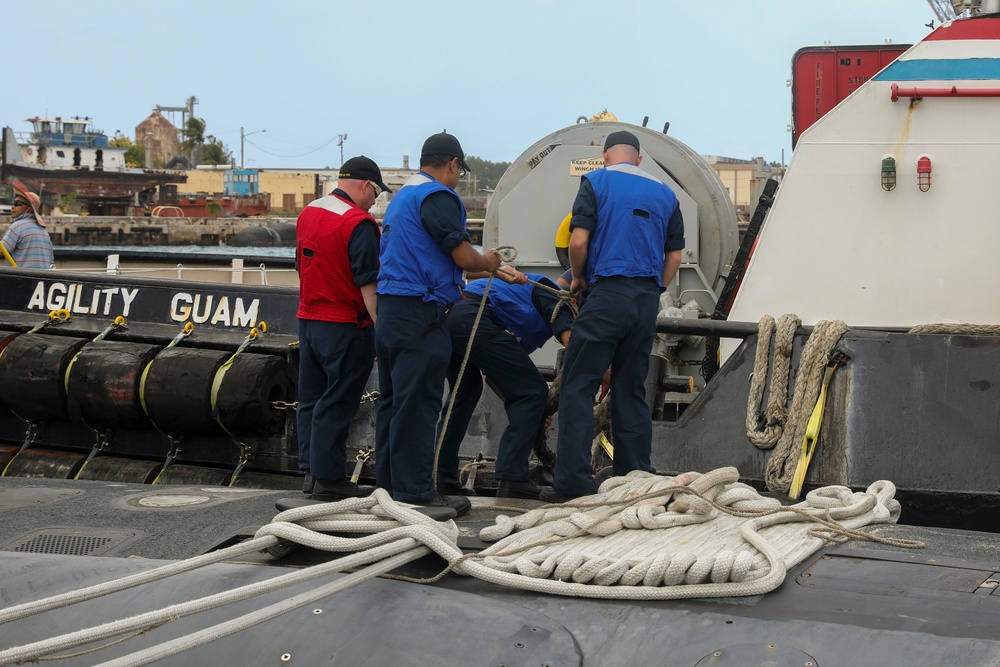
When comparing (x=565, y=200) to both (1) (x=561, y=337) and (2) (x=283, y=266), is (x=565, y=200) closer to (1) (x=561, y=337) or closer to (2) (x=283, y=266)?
(1) (x=561, y=337)

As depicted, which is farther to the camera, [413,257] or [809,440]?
[809,440]

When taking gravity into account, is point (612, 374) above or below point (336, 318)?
below

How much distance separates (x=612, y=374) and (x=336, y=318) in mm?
1187

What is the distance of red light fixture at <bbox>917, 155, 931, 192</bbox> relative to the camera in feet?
20.5

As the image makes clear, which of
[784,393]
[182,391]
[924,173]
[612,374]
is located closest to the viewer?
[612,374]

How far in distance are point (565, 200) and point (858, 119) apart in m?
2.76

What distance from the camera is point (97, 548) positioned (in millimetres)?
4184

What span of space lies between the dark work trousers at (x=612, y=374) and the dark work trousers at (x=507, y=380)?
287mm

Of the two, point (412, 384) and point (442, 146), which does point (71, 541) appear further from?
point (442, 146)

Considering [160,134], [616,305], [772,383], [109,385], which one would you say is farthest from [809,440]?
[160,134]

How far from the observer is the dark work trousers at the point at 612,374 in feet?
15.0

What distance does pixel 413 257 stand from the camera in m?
4.40

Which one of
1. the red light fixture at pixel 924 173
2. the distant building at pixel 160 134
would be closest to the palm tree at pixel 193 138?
the distant building at pixel 160 134

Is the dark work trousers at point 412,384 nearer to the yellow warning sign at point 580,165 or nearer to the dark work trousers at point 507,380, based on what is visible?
the dark work trousers at point 507,380
